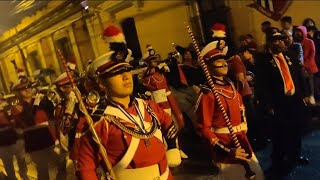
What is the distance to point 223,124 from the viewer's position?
958mm

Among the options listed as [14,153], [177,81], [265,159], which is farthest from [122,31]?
[265,159]

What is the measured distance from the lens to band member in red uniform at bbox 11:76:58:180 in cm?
85

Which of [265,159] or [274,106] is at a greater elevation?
[274,106]

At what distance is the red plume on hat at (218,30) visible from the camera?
89 centimetres

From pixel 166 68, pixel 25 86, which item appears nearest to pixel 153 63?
pixel 166 68

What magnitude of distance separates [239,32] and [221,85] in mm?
128

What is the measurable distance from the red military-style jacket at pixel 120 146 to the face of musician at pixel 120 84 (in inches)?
1.3

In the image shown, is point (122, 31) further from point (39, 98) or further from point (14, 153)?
point (14, 153)

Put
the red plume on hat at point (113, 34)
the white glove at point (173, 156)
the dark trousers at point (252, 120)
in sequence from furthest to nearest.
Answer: the dark trousers at point (252, 120)
the white glove at point (173, 156)
the red plume on hat at point (113, 34)

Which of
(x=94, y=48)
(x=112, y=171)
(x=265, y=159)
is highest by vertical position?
(x=94, y=48)

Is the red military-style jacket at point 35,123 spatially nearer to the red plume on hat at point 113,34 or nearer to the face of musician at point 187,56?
the red plume on hat at point 113,34

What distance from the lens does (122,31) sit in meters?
0.81

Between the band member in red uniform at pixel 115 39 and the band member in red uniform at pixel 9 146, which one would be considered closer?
the band member in red uniform at pixel 115 39

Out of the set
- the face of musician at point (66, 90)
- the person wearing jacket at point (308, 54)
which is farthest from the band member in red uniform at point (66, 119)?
the person wearing jacket at point (308, 54)
